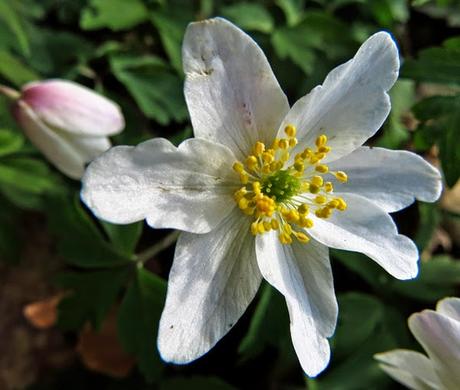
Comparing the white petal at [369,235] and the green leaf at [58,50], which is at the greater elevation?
the white petal at [369,235]

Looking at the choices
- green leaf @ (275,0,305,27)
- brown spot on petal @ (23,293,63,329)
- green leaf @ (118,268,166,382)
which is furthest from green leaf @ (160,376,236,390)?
green leaf @ (275,0,305,27)

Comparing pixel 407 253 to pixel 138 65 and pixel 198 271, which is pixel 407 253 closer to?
pixel 198 271

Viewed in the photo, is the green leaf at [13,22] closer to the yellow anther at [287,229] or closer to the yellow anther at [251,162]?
the yellow anther at [251,162]

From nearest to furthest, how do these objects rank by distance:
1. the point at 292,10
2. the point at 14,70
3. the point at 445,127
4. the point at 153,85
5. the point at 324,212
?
the point at 324,212 → the point at 445,127 → the point at 14,70 → the point at 153,85 → the point at 292,10

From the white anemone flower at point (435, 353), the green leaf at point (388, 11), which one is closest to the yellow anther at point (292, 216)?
the white anemone flower at point (435, 353)

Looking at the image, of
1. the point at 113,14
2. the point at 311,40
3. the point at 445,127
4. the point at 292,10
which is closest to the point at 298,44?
the point at 311,40

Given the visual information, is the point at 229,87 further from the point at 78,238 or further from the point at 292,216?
the point at 78,238

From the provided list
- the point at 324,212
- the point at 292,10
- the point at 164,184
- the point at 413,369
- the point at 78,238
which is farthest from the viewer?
the point at 292,10

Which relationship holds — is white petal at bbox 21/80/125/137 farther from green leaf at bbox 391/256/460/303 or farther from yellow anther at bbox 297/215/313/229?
green leaf at bbox 391/256/460/303
